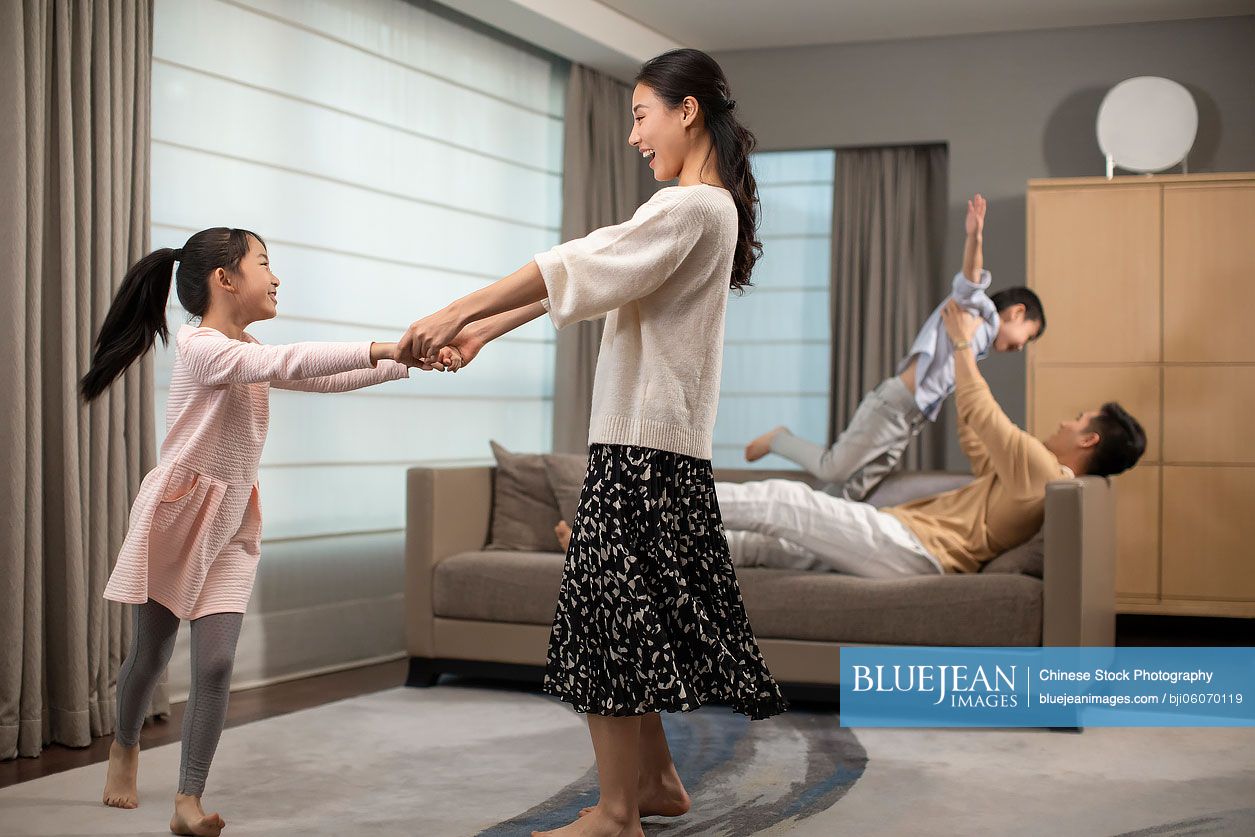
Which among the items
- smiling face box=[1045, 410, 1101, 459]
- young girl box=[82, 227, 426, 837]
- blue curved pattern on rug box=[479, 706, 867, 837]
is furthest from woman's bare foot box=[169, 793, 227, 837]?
smiling face box=[1045, 410, 1101, 459]

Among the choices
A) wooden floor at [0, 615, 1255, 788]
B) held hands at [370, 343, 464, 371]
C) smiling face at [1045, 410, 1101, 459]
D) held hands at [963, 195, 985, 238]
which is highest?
held hands at [963, 195, 985, 238]

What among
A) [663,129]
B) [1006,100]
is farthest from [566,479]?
[1006,100]

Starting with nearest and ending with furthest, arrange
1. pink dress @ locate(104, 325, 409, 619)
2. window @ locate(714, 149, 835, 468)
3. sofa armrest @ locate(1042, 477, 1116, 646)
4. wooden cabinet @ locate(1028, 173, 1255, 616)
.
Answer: pink dress @ locate(104, 325, 409, 619) < sofa armrest @ locate(1042, 477, 1116, 646) < wooden cabinet @ locate(1028, 173, 1255, 616) < window @ locate(714, 149, 835, 468)

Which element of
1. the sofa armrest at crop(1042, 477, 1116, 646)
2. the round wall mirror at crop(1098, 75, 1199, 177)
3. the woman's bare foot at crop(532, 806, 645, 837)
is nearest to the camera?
the woman's bare foot at crop(532, 806, 645, 837)

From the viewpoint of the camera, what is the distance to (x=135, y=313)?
2.37 meters

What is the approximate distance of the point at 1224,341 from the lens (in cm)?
482

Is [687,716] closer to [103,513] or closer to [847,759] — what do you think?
[847,759]

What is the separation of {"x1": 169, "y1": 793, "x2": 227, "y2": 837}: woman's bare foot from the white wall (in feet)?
4.64

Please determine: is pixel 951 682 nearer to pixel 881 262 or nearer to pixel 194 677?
pixel 194 677

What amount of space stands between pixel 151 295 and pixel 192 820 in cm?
97

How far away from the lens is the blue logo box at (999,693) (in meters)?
3.22

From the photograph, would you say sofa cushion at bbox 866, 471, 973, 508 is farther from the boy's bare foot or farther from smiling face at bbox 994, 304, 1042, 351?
the boy's bare foot

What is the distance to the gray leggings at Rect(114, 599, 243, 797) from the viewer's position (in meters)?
2.23

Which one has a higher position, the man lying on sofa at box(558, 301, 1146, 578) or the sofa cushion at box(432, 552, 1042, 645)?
the man lying on sofa at box(558, 301, 1146, 578)
